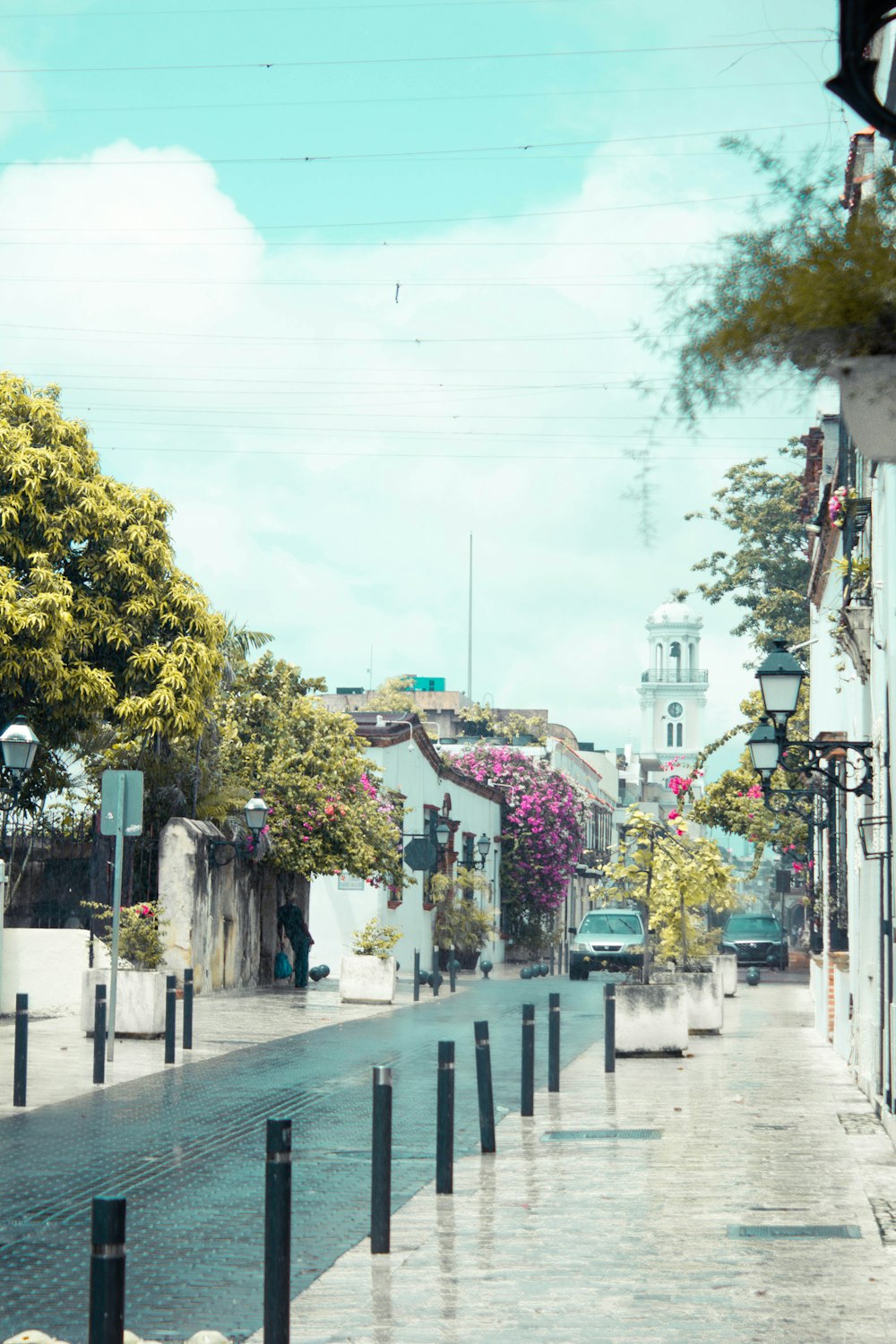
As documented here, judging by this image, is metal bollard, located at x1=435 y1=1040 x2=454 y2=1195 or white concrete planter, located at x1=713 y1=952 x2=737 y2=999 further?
white concrete planter, located at x1=713 y1=952 x2=737 y2=999

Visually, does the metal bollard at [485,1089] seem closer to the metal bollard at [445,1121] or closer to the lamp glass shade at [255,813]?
the metal bollard at [445,1121]

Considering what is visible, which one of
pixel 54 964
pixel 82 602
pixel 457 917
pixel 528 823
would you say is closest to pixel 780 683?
pixel 54 964

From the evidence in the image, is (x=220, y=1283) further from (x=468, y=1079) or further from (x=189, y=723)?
(x=189, y=723)

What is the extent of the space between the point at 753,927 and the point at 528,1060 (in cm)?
3731

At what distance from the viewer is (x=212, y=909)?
28688mm

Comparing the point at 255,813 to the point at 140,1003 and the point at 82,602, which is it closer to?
the point at 82,602

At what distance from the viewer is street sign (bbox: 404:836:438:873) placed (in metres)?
41.5

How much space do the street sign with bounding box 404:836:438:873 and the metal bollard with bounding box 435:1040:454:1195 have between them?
1259 inches

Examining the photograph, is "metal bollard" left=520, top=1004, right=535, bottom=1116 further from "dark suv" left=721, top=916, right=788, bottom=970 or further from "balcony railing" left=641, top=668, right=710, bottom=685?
"balcony railing" left=641, top=668, right=710, bottom=685

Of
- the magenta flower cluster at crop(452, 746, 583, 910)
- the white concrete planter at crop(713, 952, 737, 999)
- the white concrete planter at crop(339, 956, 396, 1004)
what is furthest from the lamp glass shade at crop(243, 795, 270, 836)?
the magenta flower cluster at crop(452, 746, 583, 910)

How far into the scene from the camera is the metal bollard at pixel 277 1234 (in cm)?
571

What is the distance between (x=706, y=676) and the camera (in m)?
160

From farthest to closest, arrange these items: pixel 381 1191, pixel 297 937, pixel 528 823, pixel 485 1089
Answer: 1. pixel 528 823
2. pixel 297 937
3. pixel 485 1089
4. pixel 381 1191

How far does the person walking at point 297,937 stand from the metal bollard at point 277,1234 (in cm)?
2670
